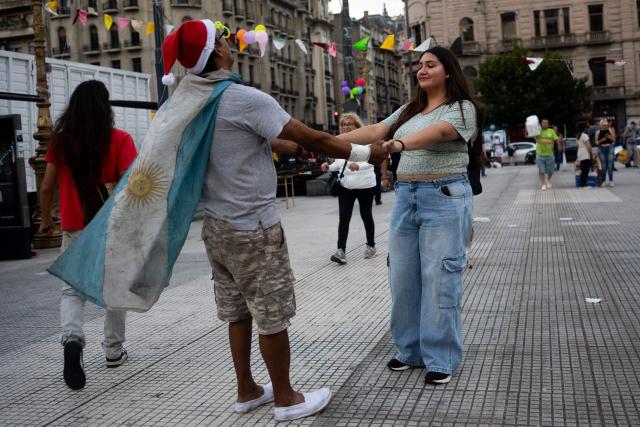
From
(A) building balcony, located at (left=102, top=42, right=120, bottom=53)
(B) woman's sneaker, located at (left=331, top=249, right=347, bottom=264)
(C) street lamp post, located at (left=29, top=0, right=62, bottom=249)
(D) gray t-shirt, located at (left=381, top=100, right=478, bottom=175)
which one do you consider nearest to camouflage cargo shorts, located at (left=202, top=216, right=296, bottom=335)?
(D) gray t-shirt, located at (left=381, top=100, right=478, bottom=175)

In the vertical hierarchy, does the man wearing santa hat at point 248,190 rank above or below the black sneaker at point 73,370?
above

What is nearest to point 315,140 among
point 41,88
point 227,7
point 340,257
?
point 340,257

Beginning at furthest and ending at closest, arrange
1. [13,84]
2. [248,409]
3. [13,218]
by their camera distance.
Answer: [13,84] < [13,218] < [248,409]

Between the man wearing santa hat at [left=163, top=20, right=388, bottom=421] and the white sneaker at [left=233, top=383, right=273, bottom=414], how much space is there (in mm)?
186

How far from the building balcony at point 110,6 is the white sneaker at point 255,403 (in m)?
58.8

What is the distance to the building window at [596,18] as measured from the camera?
56938mm

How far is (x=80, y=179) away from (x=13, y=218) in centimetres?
761

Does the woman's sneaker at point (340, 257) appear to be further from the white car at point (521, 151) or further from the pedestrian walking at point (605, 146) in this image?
the white car at point (521, 151)

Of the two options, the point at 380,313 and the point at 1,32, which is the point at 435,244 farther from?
the point at 1,32

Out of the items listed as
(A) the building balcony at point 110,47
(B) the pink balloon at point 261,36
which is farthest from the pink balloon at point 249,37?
(A) the building balcony at point 110,47

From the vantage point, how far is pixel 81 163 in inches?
187

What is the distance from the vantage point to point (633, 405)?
3.74 m

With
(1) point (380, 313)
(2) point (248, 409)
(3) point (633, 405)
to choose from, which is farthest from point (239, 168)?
(1) point (380, 313)

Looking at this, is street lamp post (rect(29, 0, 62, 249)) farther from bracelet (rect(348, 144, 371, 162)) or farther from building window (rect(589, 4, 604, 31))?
building window (rect(589, 4, 604, 31))
